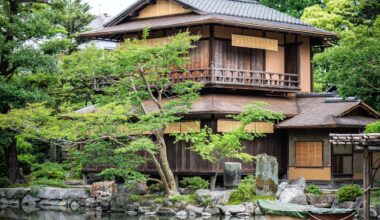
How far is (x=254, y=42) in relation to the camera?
37562mm

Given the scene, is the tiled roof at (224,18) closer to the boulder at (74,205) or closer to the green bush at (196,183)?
the green bush at (196,183)

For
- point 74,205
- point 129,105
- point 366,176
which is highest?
point 129,105

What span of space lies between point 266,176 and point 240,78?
660 cm

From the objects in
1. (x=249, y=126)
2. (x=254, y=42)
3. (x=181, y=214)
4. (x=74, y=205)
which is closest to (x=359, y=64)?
(x=249, y=126)

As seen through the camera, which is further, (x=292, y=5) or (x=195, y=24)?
(x=292, y=5)

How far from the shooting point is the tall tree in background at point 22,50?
1385 inches

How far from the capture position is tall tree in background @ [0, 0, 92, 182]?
35.2m

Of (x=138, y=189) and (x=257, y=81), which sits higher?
(x=257, y=81)

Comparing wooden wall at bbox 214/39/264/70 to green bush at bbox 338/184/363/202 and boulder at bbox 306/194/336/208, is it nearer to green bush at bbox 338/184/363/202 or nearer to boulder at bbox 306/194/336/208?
boulder at bbox 306/194/336/208

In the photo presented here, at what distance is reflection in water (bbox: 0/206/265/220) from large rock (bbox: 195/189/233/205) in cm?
151

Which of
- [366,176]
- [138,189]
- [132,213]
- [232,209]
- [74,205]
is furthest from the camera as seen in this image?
[74,205]

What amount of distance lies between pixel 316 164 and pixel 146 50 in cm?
1045

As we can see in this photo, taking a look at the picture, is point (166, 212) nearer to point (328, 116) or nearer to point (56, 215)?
point (56, 215)

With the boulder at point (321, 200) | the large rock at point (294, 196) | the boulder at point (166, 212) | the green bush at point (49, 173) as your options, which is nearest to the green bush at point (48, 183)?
the green bush at point (49, 173)
